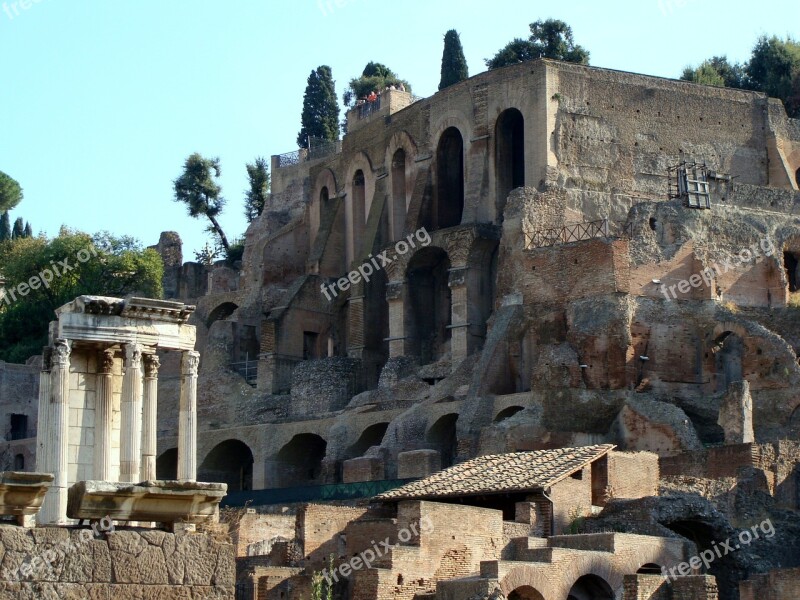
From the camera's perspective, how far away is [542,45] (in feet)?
256

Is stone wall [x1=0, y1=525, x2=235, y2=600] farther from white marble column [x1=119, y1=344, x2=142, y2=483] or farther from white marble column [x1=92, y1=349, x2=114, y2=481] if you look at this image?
white marble column [x1=92, y1=349, x2=114, y2=481]

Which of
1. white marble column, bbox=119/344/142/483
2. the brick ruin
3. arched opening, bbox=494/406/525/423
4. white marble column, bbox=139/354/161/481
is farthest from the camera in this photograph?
arched opening, bbox=494/406/525/423

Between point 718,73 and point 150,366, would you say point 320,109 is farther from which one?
point 150,366

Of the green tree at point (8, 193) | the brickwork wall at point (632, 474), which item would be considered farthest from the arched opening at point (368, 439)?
the green tree at point (8, 193)

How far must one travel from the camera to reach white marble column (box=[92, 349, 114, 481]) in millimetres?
27469

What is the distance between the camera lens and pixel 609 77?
194 ft

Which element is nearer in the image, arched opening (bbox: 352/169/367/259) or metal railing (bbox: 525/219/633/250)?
metal railing (bbox: 525/219/633/250)

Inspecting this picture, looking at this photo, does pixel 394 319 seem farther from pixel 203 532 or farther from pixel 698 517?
pixel 203 532

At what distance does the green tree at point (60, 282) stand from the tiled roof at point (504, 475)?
1419 inches

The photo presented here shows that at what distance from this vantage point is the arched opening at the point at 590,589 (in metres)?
33.9
